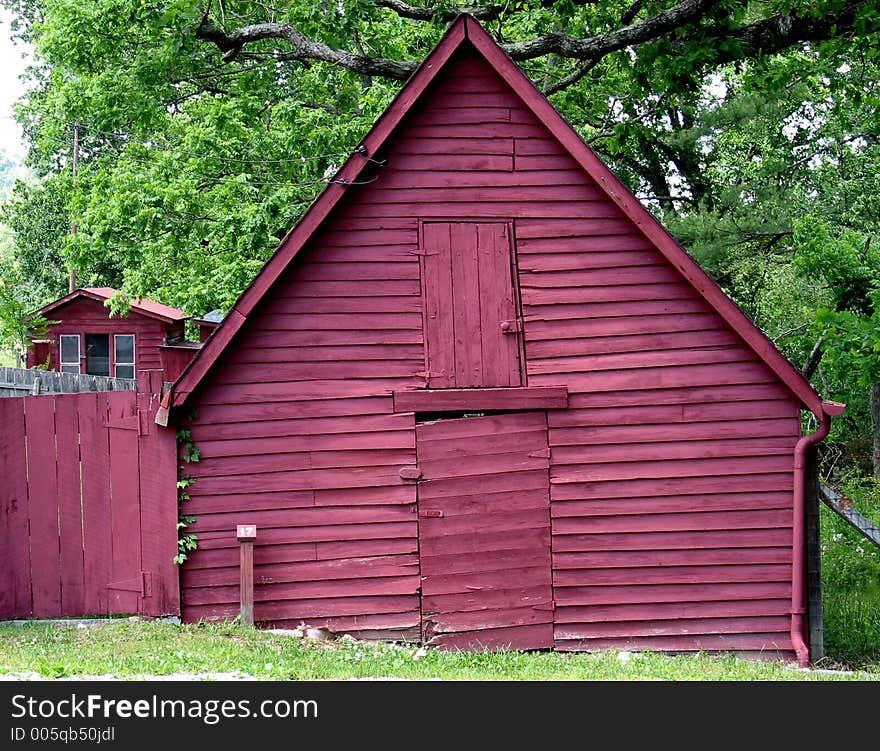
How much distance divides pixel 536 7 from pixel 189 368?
11263mm

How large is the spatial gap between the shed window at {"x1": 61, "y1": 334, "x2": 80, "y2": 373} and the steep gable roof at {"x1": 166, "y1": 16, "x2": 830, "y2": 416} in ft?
77.2

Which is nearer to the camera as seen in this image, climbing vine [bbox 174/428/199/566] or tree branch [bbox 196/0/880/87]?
climbing vine [bbox 174/428/199/566]

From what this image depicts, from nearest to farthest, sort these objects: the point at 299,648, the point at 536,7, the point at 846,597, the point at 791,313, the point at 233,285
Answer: the point at 299,648 → the point at 846,597 → the point at 536,7 → the point at 233,285 → the point at 791,313

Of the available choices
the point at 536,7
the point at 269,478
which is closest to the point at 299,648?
the point at 269,478

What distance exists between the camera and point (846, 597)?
17641 millimetres

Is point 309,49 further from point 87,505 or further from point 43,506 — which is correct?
point 43,506

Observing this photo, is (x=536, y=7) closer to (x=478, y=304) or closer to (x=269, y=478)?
(x=478, y=304)

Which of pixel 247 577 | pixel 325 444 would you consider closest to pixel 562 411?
pixel 325 444

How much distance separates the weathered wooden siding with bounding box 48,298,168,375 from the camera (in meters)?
32.5

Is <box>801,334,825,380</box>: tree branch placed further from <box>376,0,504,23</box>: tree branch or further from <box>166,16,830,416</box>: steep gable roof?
<box>166,16,830,416</box>: steep gable roof

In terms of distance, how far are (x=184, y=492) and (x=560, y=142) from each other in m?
5.45

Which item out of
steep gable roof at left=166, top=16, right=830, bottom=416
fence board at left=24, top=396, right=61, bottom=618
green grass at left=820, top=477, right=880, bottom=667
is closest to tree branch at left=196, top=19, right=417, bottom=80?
steep gable roof at left=166, top=16, right=830, bottom=416

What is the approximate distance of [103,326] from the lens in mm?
32750

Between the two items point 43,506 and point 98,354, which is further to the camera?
point 98,354
